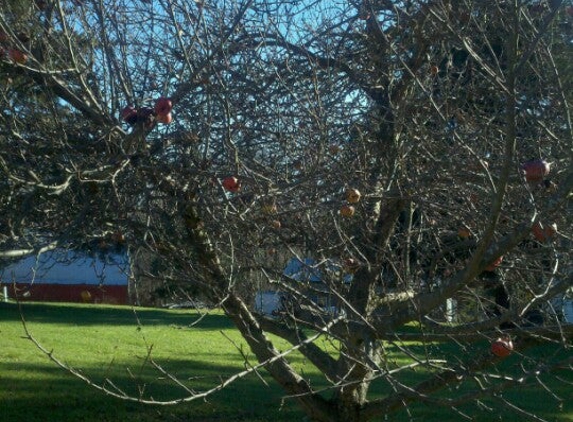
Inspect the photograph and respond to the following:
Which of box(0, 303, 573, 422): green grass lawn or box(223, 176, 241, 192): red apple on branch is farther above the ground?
box(223, 176, 241, 192): red apple on branch

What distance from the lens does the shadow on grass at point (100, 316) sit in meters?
22.4

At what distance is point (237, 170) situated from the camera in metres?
4.12

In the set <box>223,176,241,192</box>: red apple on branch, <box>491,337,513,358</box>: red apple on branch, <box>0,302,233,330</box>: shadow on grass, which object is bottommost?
<box>0,302,233,330</box>: shadow on grass

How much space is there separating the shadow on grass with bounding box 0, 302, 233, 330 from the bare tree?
1607cm

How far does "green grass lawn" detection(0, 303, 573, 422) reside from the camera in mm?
9633

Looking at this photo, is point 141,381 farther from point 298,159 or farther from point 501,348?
point 501,348

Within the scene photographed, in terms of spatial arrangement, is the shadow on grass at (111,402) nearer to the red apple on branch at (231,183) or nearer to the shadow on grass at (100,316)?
the red apple on branch at (231,183)

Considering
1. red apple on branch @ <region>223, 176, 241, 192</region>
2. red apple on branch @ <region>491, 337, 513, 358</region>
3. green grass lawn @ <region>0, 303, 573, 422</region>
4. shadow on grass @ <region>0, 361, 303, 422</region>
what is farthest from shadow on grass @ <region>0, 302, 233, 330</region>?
red apple on branch @ <region>491, 337, 513, 358</region>

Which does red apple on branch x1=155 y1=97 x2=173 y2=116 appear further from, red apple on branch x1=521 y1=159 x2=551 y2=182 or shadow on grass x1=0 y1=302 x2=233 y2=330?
shadow on grass x1=0 y1=302 x2=233 y2=330

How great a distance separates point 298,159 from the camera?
15.1 feet

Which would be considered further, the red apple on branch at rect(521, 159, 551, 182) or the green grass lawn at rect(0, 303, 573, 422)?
the green grass lawn at rect(0, 303, 573, 422)

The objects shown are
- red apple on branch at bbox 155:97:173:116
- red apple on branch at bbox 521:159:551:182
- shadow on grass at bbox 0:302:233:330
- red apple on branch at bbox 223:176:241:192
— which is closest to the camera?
red apple on branch at bbox 521:159:551:182

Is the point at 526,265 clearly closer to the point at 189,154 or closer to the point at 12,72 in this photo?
the point at 189,154

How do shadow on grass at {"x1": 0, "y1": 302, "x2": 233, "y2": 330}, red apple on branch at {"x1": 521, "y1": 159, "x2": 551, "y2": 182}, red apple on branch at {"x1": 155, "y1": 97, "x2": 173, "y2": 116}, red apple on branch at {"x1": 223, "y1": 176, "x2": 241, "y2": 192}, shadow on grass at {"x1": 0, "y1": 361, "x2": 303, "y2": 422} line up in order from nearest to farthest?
red apple on branch at {"x1": 521, "y1": 159, "x2": 551, "y2": 182}
red apple on branch at {"x1": 155, "y1": 97, "x2": 173, "y2": 116}
red apple on branch at {"x1": 223, "y1": 176, "x2": 241, "y2": 192}
shadow on grass at {"x1": 0, "y1": 361, "x2": 303, "y2": 422}
shadow on grass at {"x1": 0, "y1": 302, "x2": 233, "y2": 330}
